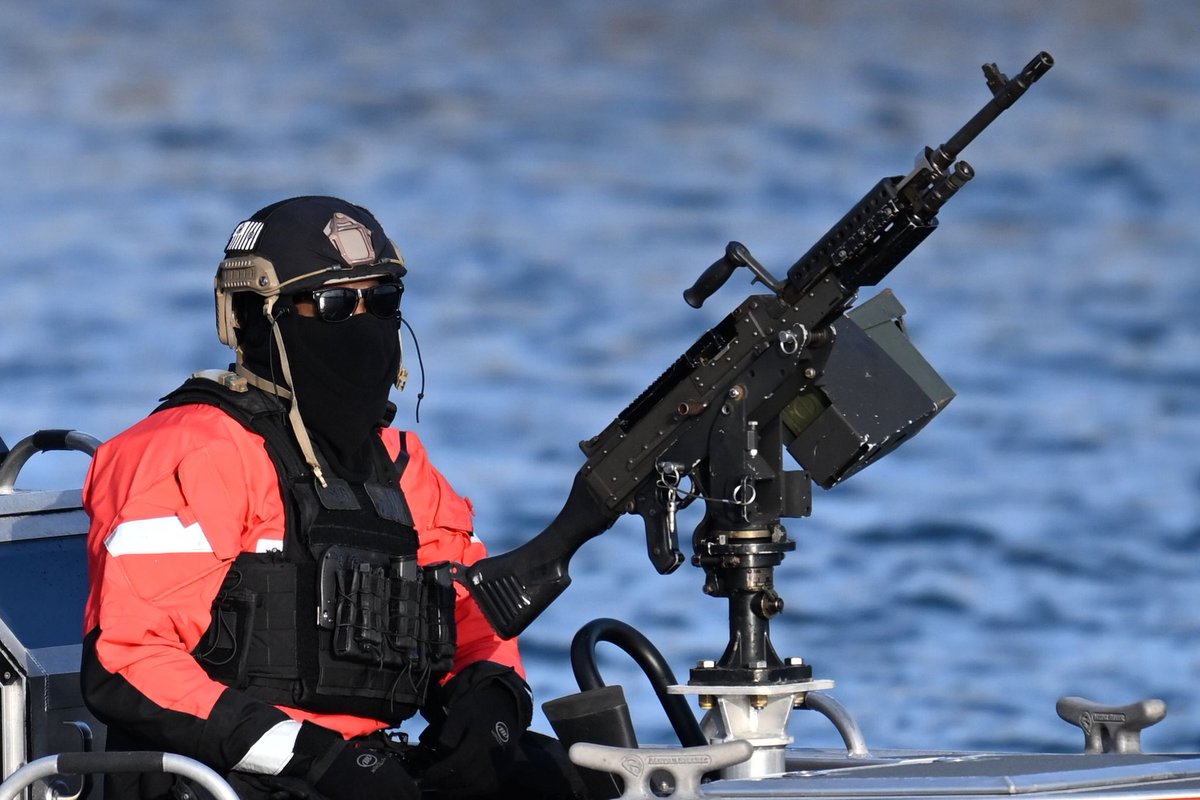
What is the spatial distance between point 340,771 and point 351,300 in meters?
0.88


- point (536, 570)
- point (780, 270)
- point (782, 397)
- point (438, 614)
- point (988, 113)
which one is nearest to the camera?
point (988, 113)

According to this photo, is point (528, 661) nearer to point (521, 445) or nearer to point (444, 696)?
point (521, 445)

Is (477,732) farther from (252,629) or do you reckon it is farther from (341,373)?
(341,373)

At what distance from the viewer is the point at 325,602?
380 cm

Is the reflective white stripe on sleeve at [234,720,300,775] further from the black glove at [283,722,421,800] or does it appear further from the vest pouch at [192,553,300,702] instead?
the vest pouch at [192,553,300,702]

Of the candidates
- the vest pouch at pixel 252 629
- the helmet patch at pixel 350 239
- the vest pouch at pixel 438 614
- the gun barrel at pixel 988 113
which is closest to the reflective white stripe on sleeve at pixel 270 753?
the vest pouch at pixel 252 629

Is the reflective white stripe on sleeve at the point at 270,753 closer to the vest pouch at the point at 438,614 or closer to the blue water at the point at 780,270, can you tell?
the vest pouch at the point at 438,614

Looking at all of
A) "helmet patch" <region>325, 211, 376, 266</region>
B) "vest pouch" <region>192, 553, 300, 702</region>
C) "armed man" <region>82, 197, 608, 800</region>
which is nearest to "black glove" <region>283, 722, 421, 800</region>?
"armed man" <region>82, 197, 608, 800</region>

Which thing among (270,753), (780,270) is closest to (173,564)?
(270,753)

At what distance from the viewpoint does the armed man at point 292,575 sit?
3.60 metres

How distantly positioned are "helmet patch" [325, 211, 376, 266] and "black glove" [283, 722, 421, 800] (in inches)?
34.3

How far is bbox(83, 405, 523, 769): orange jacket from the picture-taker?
3.57 m

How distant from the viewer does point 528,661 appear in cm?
1151

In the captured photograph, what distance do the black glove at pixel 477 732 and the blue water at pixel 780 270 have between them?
652 cm
